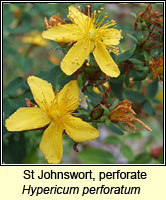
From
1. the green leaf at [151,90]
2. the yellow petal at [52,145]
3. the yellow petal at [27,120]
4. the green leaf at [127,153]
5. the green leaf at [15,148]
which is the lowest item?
the green leaf at [127,153]

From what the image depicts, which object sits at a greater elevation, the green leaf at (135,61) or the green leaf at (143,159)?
the green leaf at (135,61)

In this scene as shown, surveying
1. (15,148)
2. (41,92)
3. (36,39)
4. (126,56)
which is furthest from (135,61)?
(36,39)

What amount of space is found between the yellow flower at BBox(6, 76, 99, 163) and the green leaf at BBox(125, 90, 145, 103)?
471 mm

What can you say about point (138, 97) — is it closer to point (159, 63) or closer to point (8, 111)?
point (159, 63)

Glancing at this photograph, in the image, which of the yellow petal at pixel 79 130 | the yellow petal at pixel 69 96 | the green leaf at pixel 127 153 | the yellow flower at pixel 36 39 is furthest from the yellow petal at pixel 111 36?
the yellow flower at pixel 36 39

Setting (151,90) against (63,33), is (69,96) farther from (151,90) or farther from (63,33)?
(151,90)

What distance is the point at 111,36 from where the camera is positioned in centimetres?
122

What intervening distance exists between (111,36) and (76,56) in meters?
0.18

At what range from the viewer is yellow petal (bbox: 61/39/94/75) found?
3.66ft

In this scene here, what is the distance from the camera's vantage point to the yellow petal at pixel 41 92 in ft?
3.87

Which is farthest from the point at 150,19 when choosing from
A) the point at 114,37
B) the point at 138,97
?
the point at 138,97

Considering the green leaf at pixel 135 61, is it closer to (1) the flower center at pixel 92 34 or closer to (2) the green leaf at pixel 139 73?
(2) the green leaf at pixel 139 73

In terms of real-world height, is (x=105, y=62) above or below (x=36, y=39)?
below

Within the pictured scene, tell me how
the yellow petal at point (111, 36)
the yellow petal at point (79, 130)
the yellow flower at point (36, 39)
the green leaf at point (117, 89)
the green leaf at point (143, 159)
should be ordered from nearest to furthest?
1. the yellow petal at point (79, 130)
2. the yellow petal at point (111, 36)
3. the green leaf at point (117, 89)
4. the green leaf at point (143, 159)
5. the yellow flower at point (36, 39)
